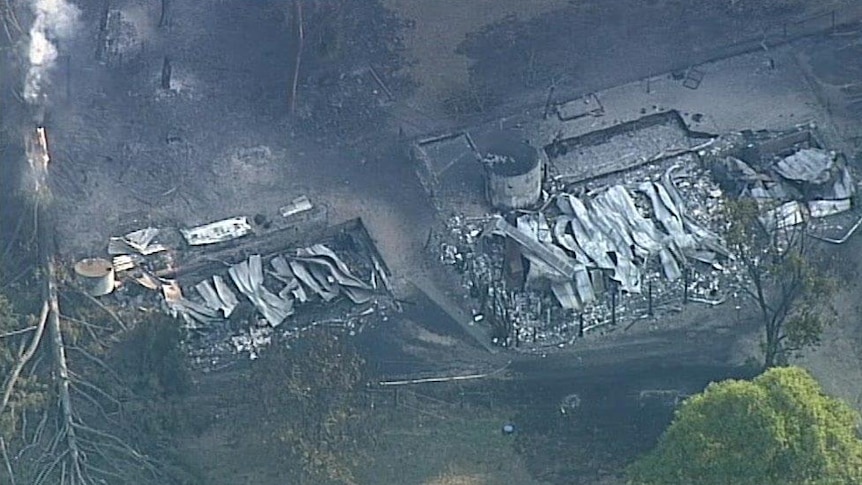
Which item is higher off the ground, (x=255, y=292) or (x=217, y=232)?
(x=217, y=232)

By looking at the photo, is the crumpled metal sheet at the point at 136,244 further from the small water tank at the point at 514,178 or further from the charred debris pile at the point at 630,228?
the small water tank at the point at 514,178

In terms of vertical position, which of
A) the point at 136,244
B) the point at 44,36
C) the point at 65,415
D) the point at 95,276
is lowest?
the point at 65,415

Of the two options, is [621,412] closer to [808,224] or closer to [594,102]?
[808,224]

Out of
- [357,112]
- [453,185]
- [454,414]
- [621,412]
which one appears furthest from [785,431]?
[357,112]

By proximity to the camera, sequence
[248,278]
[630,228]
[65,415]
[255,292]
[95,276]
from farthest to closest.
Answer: [630,228], [248,278], [255,292], [95,276], [65,415]

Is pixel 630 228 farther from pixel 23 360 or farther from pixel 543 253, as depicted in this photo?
pixel 23 360

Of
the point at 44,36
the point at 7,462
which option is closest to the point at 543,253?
the point at 7,462

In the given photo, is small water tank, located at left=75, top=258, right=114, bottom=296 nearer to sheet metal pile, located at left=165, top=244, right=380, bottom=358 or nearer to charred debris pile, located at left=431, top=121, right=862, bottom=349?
sheet metal pile, located at left=165, top=244, right=380, bottom=358
